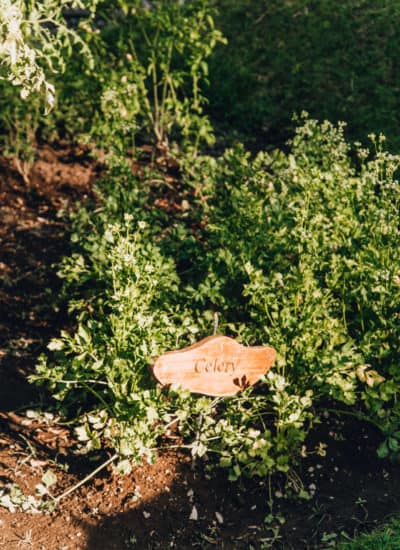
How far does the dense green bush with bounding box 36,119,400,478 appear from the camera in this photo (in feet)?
9.55

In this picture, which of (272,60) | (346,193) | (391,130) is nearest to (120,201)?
(346,193)

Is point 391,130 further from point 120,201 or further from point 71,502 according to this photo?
point 71,502

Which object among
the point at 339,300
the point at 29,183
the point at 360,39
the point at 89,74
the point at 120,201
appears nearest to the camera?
the point at 339,300

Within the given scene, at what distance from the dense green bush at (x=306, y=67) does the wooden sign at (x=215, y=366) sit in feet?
10.9

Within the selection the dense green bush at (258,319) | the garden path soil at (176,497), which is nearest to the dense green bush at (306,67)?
the dense green bush at (258,319)

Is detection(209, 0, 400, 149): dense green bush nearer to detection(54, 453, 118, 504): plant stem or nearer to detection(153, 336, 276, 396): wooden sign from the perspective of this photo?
detection(153, 336, 276, 396): wooden sign

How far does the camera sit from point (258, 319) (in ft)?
10.5

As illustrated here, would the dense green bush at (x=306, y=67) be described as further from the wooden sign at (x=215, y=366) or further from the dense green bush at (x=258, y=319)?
the wooden sign at (x=215, y=366)

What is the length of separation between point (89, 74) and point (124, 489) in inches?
122

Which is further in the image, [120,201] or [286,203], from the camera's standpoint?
[120,201]

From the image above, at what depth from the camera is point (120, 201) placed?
13.2 feet

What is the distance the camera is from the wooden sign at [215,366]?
2.79 meters

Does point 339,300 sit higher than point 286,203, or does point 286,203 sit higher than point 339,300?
point 286,203

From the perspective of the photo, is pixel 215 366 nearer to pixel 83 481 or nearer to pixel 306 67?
pixel 83 481
